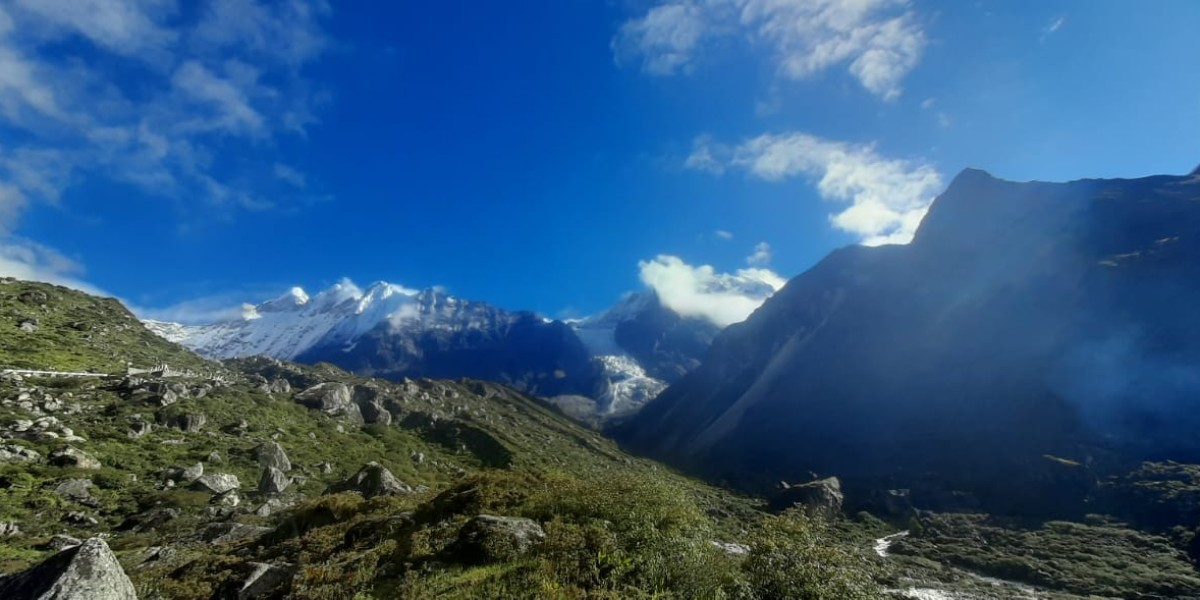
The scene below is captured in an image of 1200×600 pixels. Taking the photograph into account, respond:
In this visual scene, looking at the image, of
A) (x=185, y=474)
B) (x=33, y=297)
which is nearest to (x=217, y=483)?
(x=185, y=474)

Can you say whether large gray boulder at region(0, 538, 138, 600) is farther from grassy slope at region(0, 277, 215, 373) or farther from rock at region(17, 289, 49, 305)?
rock at region(17, 289, 49, 305)

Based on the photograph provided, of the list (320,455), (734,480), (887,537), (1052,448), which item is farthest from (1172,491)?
(320,455)

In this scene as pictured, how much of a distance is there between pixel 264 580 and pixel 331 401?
4775 inches

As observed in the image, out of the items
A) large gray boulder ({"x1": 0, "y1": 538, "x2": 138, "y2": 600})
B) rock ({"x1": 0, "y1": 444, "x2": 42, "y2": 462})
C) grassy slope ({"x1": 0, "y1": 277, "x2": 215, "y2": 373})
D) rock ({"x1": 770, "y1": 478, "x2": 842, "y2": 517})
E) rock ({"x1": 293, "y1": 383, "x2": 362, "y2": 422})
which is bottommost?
rock ({"x1": 770, "y1": 478, "x2": 842, "y2": 517})

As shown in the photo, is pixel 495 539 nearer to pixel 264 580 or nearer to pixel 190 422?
pixel 264 580

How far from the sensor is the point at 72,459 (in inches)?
2162

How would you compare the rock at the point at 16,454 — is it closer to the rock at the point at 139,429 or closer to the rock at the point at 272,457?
the rock at the point at 139,429

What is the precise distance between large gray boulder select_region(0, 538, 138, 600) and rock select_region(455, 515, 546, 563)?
30.2 ft

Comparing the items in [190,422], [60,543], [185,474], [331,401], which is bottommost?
[60,543]

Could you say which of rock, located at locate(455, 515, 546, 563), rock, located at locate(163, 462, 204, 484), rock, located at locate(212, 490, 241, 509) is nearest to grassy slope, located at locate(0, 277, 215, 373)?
rock, located at locate(163, 462, 204, 484)

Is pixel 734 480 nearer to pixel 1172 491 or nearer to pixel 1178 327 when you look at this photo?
pixel 1172 491

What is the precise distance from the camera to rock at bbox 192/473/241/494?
2207 inches

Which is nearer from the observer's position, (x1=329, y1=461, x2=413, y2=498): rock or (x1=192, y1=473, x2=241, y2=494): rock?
(x1=329, y1=461, x2=413, y2=498): rock

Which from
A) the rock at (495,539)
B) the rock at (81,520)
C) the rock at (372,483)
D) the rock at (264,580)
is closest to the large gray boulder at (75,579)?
the rock at (264,580)
